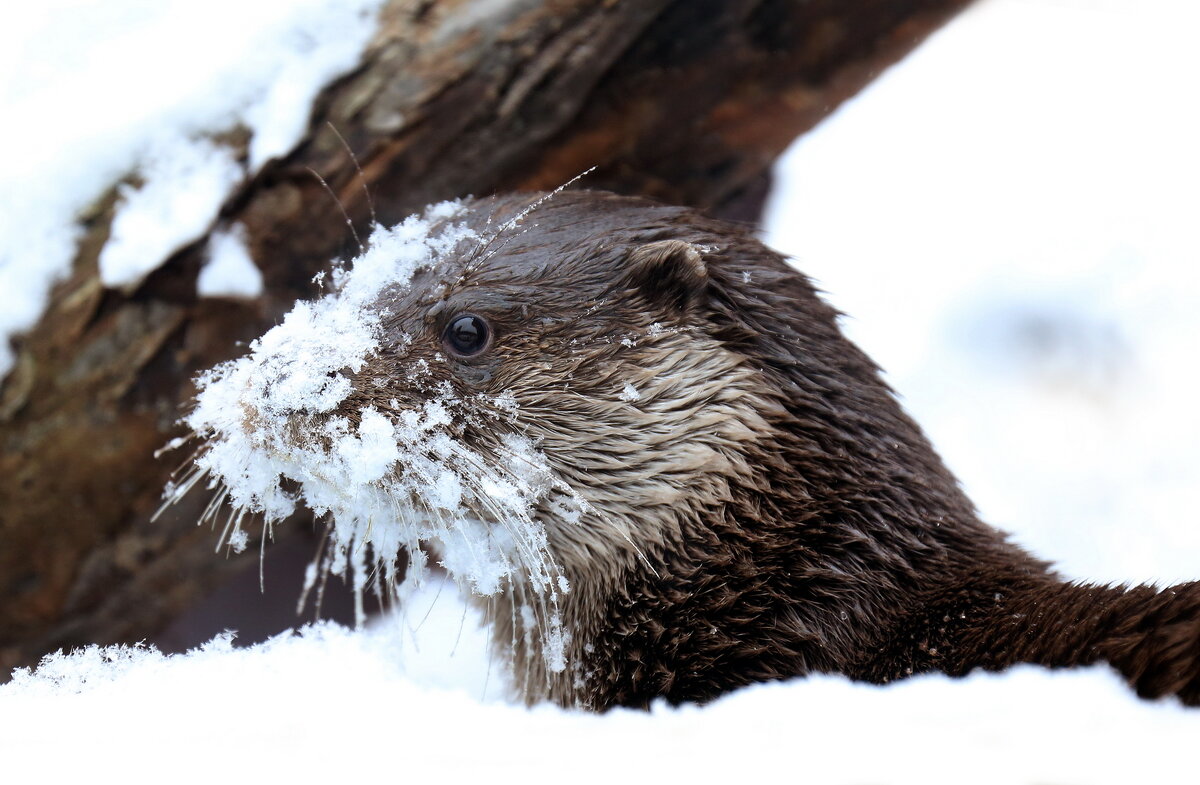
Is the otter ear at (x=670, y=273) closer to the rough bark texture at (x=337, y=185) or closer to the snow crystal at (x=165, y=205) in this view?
the rough bark texture at (x=337, y=185)

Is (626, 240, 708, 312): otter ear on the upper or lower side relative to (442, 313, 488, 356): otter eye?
upper

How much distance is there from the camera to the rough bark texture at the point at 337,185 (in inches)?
93.4

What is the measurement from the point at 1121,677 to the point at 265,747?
118 cm

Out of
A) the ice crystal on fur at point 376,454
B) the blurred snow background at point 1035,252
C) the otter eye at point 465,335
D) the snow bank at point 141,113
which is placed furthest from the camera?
the blurred snow background at point 1035,252

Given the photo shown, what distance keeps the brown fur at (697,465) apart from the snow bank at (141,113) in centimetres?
83

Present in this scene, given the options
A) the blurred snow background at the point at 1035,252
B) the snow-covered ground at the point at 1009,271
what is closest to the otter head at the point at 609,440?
the snow-covered ground at the point at 1009,271

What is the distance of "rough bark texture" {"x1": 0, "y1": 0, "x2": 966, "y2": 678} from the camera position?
93.4 inches

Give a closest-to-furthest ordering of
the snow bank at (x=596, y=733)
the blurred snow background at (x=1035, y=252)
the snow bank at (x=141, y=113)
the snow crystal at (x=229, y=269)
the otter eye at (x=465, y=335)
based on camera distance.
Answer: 1. the snow bank at (x=596, y=733)
2. the otter eye at (x=465, y=335)
3. the snow bank at (x=141, y=113)
4. the snow crystal at (x=229, y=269)
5. the blurred snow background at (x=1035, y=252)

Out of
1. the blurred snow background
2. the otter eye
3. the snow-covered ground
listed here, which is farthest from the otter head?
the blurred snow background

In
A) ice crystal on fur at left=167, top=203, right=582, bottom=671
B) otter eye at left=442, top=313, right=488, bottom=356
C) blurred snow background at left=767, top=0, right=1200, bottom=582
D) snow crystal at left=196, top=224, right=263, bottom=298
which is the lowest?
ice crystal on fur at left=167, top=203, right=582, bottom=671

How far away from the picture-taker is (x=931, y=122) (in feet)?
13.9

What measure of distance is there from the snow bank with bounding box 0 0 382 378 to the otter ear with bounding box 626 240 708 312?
103 cm

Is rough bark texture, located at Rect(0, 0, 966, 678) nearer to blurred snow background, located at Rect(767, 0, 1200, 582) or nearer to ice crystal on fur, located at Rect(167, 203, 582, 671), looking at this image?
ice crystal on fur, located at Rect(167, 203, 582, 671)

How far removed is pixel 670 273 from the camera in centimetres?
179
